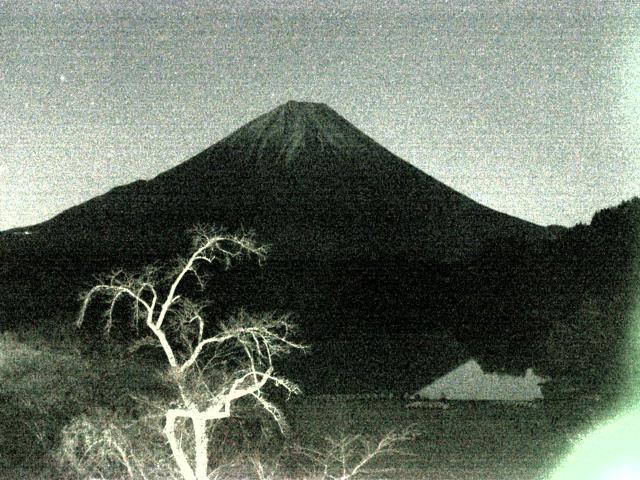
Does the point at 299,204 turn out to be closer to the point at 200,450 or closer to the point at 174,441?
the point at 200,450

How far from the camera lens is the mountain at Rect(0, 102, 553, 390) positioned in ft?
53.6

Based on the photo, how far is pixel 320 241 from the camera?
34781 mm

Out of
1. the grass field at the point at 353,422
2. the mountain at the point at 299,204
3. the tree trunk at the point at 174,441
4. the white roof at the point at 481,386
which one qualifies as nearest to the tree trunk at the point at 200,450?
the tree trunk at the point at 174,441

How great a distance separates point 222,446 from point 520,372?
7.84 meters

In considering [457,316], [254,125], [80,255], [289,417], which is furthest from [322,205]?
[289,417]

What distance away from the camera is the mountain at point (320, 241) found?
16328mm

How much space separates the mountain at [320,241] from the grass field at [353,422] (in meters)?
3.15

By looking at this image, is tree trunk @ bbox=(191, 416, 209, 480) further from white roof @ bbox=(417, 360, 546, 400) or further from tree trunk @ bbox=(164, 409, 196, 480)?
white roof @ bbox=(417, 360, 546, 400)

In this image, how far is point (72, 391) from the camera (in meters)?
7.11

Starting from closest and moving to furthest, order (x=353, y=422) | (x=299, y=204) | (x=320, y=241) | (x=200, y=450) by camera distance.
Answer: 1. (x=200, y=450)
2. (x=353, y=422)
3. (x=320, y=241)
4. (x=299, y=204)

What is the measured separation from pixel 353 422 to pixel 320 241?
25867mm

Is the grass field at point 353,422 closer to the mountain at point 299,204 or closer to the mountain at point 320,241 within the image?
the mountain at point 320,241

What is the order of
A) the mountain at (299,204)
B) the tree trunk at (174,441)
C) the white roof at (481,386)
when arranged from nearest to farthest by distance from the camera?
the tree trunk at (174,441)
the white roof at (481,386)
the mountain at (299,204)

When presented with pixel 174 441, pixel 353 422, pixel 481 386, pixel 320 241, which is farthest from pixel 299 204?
pixel 174 441
